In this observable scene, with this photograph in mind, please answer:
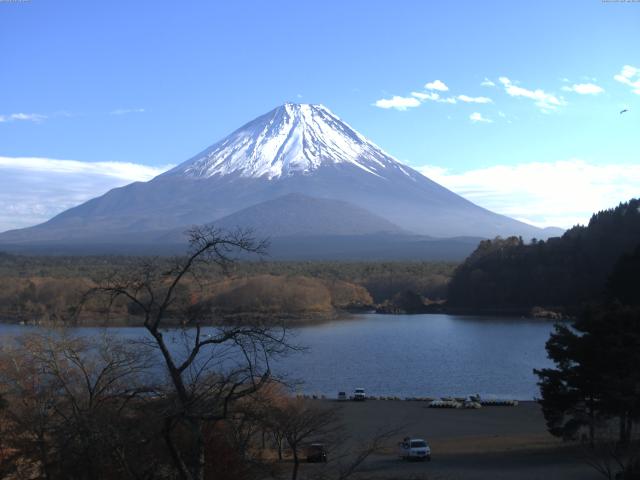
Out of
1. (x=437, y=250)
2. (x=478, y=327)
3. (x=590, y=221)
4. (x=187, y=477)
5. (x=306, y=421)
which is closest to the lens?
(x=187, y=477)

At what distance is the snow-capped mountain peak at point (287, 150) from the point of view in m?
156

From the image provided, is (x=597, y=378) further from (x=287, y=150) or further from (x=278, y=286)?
(x=287, y=150)

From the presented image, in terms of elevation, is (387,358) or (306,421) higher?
(306,421)

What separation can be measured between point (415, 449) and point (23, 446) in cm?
760

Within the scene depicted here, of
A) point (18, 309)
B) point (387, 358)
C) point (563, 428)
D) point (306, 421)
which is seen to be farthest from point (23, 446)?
point (18, 309)

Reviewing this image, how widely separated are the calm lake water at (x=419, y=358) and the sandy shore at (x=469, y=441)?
86.7 inches

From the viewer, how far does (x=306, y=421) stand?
6.24 meters

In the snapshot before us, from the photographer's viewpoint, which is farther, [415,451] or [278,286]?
[278,286]

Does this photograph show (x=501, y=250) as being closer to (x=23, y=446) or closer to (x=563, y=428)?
(x=563, y=428)

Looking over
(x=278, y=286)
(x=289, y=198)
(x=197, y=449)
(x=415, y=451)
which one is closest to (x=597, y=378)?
(x=415, y=451)

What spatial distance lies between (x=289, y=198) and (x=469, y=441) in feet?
416

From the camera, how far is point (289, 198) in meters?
141

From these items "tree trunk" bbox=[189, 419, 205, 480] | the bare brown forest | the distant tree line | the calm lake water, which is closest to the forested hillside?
the bare brown forest

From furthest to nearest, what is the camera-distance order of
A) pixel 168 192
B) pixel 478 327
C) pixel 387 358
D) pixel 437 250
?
pixel 168 192 < pixel 437 250 < pixel 478 327 < pixel 387 358
